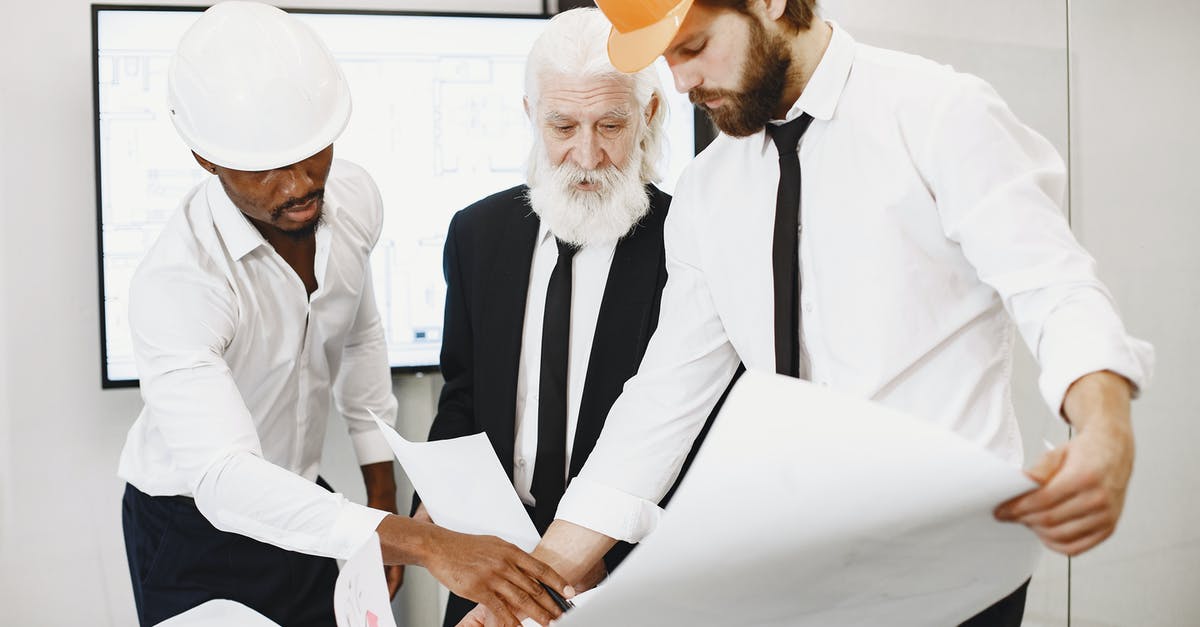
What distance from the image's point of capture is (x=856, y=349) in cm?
118

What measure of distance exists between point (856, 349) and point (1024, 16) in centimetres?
88

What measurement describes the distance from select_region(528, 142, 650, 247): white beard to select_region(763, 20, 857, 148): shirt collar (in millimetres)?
611

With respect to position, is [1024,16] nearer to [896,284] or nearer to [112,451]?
[896,284]

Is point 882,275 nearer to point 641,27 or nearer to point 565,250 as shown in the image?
point 641,27

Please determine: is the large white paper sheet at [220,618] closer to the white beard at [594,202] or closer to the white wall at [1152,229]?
the white beard at [594,202]

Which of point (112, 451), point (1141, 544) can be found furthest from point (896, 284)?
point (112, 451)

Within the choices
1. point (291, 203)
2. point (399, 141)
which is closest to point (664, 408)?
point (291, 203)

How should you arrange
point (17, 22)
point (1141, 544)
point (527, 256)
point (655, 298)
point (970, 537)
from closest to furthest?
point (970, 537)
point (1141, 544)
point (655, 298)
point (527, 256)
point (17, 22)

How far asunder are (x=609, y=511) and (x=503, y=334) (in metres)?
0.58

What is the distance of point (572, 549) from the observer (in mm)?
1327

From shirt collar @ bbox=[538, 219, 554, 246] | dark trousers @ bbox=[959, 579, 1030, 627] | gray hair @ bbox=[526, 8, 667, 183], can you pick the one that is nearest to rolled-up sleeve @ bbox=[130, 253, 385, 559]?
shirt collar @ bbox=[538, 219, 554, 246]

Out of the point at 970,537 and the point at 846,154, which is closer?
the point at 970,537

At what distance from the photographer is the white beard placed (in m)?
1.80

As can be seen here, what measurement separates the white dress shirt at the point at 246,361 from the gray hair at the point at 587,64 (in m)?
0.49
